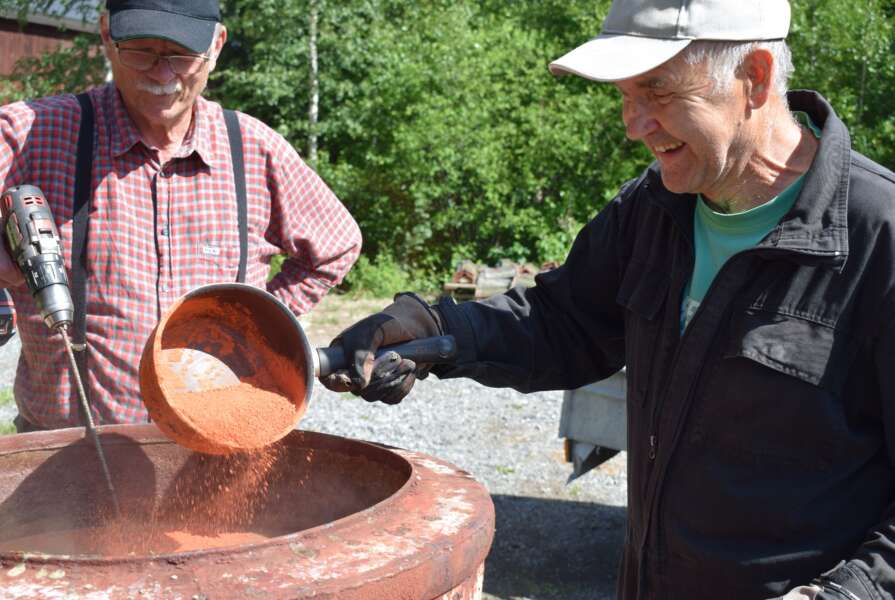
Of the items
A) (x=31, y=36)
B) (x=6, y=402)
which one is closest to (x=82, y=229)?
(x=6, y=402)

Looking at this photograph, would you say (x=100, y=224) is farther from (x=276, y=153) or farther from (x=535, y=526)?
(x=535, y=526)

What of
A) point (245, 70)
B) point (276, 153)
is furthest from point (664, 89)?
point (245, 70)

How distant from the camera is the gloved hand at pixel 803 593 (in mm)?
1618

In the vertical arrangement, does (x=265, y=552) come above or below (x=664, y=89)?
below

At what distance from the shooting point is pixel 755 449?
1.76 metres

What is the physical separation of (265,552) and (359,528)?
0.19 metres

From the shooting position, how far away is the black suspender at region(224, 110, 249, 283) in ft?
8.93

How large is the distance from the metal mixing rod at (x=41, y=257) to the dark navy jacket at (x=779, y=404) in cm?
117

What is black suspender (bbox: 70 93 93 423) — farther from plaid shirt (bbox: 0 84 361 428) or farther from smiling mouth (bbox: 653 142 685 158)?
smiling mouth (bbox: 653 142 685 158)

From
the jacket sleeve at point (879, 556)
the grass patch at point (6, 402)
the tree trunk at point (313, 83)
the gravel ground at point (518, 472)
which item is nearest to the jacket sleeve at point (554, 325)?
the jacket sleeve at point (879, 556)

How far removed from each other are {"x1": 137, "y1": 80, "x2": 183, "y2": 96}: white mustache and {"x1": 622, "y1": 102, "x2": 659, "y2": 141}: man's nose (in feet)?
4.06

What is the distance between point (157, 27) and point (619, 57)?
1.22m

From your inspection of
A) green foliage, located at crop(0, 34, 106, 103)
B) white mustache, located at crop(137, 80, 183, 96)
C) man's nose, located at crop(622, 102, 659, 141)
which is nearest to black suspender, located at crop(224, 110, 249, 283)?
white mustache, located at crop(137, 80, 183, 96)

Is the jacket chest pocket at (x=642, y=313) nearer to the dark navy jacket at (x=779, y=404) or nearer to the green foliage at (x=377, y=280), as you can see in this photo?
the dark navy jacket at (x=779, y=404)
